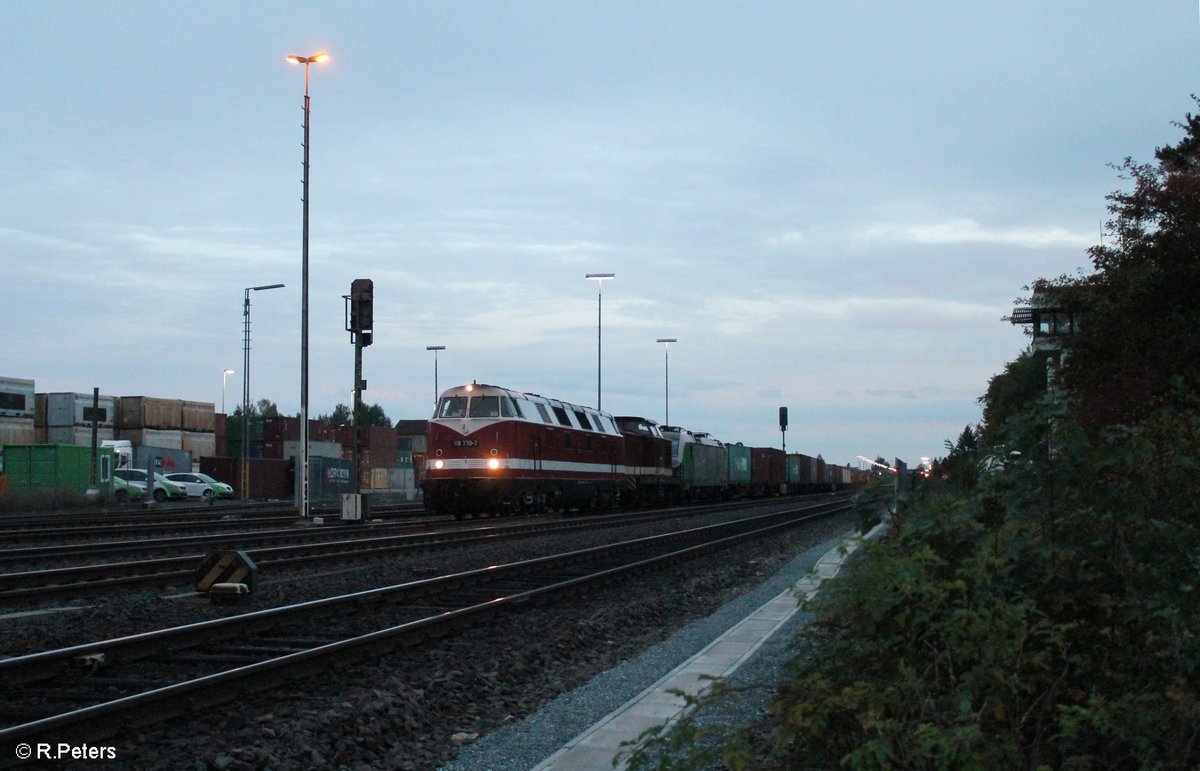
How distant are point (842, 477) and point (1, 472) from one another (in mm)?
84719

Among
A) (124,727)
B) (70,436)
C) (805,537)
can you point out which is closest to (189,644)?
(124,727)

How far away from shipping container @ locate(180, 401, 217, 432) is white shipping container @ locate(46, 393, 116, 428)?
5642 mm

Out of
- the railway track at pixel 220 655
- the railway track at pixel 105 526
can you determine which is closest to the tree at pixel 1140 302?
the railway track at pixel 220 655

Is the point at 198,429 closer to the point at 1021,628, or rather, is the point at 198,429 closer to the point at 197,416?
the point at 197,416

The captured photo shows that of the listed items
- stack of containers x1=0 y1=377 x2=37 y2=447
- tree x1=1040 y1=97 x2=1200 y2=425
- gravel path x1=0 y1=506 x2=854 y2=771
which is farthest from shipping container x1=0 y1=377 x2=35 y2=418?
tree x1=1040 y1=97 x2=1200 y2=425

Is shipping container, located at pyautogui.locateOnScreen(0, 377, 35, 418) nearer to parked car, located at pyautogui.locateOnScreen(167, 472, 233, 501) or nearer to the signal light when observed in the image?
parked car, located at pyautogui.locateOnScreen(167, 472, 233, 501)

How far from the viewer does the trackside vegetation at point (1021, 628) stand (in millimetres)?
3900

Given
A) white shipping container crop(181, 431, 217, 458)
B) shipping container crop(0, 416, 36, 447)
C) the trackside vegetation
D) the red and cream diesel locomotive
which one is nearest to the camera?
the trackside vegetation

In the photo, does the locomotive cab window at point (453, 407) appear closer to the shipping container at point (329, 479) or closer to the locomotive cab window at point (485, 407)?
the locomotive cab window at point (485, 407)

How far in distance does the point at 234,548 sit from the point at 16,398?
45900 millimetres

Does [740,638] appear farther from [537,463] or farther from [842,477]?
[842,477]

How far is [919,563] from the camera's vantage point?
16.3ft

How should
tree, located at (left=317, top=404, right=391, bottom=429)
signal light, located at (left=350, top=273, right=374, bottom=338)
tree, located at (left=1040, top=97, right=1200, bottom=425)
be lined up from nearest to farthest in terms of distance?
tree, located at (left=1040, top=97, right=1200, bottom=425)
signal light, located at (left=350, top=273, right=374, bottom=338)
tree, located at (left=317, top=404, right=391, bottom=429)

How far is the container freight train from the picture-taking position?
29172mm
